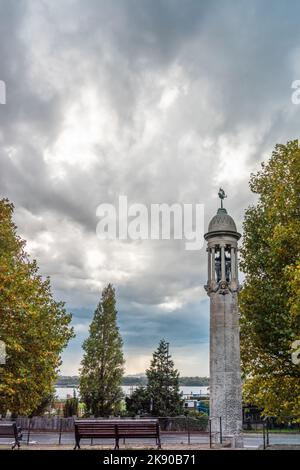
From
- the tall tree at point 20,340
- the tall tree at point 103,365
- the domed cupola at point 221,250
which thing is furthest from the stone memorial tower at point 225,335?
the tall tree at point 103,365

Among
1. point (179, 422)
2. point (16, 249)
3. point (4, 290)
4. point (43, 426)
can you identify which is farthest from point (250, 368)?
point (43, 426)

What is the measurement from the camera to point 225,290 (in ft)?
60.5

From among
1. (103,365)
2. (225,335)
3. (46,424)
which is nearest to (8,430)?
(225,335)

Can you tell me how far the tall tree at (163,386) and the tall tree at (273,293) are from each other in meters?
22.0

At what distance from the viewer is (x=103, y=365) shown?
42.7 meters

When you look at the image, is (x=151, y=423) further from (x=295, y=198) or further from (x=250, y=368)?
(x=295, y=198)

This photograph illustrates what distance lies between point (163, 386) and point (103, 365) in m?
6.51

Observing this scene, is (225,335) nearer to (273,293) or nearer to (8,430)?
(273,293)

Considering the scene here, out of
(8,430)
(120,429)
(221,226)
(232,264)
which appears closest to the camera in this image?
(120,429)

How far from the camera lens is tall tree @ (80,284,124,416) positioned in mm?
41406

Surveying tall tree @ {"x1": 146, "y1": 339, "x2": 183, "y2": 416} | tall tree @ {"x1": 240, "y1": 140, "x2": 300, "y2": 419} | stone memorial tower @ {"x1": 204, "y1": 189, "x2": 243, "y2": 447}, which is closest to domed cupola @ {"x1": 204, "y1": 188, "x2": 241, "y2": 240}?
stone memorial tower @ {"x1": 204, "y1": 189, "x2": 243, "y2": 447}

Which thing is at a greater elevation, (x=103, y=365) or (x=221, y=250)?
(x=221, y=250)

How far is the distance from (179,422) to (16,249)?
74.8 feet

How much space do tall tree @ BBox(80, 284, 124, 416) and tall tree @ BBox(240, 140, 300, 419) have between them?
85.2ft
